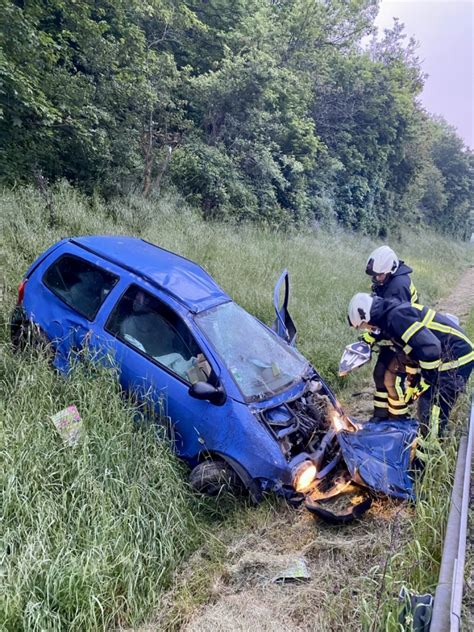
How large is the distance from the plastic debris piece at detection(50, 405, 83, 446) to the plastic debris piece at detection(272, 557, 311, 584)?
5.22 ft

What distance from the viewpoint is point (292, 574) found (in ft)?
9.18

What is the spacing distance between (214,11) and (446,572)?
589 inches

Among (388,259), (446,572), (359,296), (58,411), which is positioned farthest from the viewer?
(388,259)

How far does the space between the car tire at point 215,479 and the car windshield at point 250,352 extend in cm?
56

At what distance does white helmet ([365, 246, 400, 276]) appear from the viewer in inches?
199

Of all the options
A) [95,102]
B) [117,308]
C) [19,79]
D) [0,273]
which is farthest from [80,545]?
[95,102]

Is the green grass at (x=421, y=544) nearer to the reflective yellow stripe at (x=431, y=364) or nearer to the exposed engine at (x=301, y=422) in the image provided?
the reflective yellow stripe at (x=431, y=364)

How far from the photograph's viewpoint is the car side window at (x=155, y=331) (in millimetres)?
3808

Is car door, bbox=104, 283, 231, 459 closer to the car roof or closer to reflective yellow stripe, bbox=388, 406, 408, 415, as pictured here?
the car roof

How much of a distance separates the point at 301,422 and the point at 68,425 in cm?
180

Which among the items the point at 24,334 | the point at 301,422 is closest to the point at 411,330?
the point at 301,422

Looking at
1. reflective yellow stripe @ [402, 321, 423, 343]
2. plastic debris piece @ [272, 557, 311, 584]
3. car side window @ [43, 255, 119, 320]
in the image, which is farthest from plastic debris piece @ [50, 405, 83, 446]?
reflective yellow stripe @ [402, 321, 423, 343]

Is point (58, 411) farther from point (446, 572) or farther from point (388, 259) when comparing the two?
point (388, 259)

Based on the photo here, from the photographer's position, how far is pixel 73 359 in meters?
3.81
